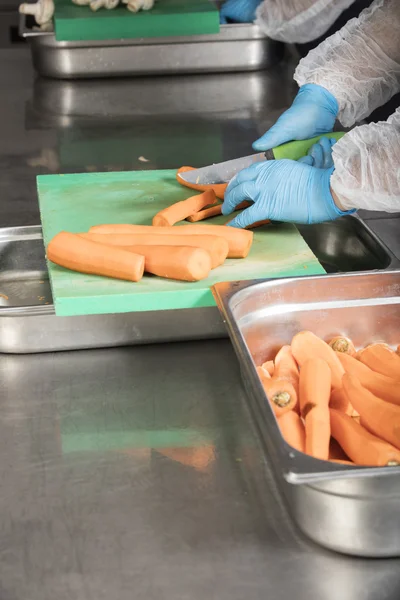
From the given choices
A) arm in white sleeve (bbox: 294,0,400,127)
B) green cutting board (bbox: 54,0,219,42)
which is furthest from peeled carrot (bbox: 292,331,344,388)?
green cutting board (bbox: 54,0,219,42)

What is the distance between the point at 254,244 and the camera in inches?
67.5

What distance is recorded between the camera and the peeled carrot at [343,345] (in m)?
1.45

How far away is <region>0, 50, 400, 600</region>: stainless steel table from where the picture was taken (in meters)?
1.05

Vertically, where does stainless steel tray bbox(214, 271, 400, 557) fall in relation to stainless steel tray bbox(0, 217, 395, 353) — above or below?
above

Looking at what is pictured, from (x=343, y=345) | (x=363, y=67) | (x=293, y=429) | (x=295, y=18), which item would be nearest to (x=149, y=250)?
(x=343, y=345)

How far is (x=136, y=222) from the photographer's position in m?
1.81

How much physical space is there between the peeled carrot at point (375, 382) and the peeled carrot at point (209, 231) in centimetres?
36

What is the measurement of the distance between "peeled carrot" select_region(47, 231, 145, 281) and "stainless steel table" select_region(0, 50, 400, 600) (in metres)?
0.15

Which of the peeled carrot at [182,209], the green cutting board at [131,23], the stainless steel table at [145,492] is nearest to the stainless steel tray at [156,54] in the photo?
the green cutting board at [131,23]

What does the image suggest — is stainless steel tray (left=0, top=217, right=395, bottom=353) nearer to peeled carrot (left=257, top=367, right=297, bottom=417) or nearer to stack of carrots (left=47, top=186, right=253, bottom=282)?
stack of carrots (left=47, top=186, right=253, bottom=282)

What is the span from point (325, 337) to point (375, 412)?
333 millimetres

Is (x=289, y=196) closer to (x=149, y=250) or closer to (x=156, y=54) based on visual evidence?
(x=149, y=250)

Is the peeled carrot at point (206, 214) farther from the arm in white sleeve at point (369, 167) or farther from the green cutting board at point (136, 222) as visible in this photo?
the arm in white sleeve at point (369, 167)

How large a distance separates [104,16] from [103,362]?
6.82 ft
